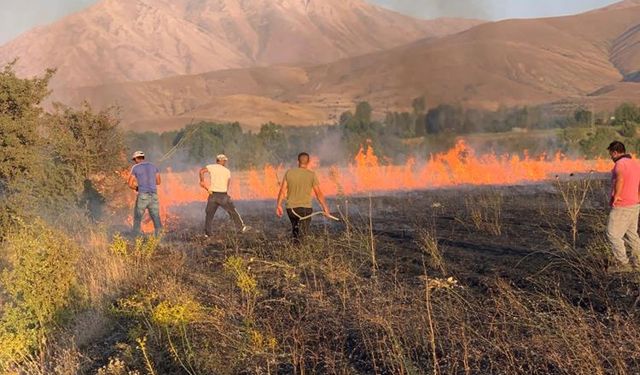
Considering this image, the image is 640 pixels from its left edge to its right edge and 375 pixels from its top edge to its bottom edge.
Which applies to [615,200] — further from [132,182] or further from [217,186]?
[132,182]

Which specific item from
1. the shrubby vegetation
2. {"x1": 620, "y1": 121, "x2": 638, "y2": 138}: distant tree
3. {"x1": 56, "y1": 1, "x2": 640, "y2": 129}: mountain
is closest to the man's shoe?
the shrubby vegetation

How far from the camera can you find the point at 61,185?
15.1m

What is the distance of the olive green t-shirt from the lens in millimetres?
10883

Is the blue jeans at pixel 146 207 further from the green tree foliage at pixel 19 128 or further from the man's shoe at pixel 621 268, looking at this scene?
the man's shoe at pixel 621 268

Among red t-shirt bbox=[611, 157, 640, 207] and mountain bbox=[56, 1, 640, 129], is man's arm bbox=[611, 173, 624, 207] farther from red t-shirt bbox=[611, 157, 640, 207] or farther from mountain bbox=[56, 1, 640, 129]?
mountain bbox=[56, 1, 640, 129]

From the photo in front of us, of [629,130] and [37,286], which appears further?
[629,130]

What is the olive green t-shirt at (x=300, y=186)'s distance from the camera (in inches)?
428

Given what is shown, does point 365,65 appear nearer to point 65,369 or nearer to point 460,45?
point 460,45

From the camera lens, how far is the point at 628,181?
839cm

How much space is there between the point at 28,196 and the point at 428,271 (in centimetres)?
872

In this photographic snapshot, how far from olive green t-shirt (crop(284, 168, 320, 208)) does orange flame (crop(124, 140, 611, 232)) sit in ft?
49.5

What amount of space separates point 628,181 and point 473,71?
80537mm

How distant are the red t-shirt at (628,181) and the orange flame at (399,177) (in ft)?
61.2

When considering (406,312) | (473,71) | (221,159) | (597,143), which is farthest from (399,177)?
(473,71)
